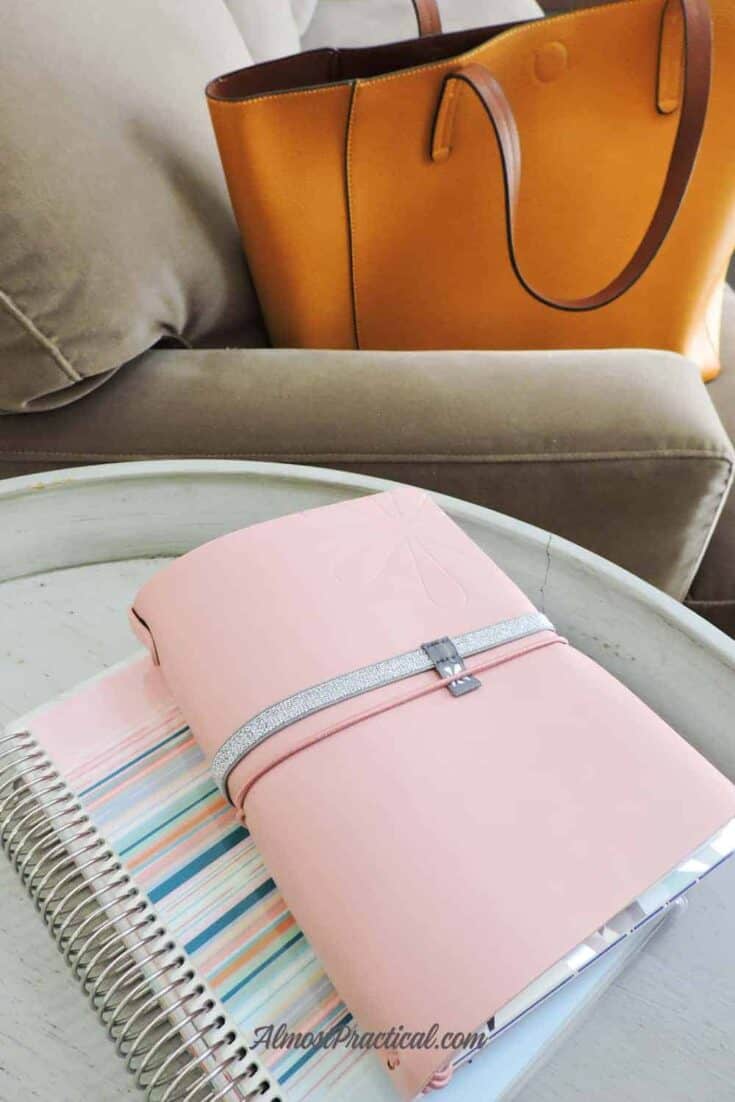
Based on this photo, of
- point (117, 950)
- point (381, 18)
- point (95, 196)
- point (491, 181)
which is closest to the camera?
point (117, 950)

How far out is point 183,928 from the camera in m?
0.34

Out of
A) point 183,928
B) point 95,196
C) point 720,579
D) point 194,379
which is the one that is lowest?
point 720,579

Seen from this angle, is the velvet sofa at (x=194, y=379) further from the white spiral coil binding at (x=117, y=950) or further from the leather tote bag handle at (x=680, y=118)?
the white spiral coil binding at (x=117, y=950)

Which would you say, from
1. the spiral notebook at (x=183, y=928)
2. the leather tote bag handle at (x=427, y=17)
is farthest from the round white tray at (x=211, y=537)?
the leather tote bag handle at (x=427, y=17)

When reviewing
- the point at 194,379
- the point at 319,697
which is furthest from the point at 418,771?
the point at 194,379

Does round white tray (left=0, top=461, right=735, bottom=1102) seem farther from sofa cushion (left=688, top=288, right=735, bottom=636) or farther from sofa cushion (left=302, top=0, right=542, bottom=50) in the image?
sofa cushion (left=302, top=0, right=542, bottom=50)

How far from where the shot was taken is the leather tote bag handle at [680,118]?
0.56 m

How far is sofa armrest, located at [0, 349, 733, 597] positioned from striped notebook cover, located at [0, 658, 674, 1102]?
9.8 inches

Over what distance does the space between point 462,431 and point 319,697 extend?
0.29m

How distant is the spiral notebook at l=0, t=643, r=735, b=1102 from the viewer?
303 mm

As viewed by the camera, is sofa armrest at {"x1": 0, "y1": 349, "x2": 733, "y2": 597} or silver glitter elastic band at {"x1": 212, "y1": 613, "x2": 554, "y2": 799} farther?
sofa armrest at {"x1": 0, "y1": 349, "x2": 733, "y2": 597}

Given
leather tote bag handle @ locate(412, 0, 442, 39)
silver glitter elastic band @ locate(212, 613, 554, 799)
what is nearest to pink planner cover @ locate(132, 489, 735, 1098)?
silver glitter elastic band @ locate(212, 613, 554, 799)

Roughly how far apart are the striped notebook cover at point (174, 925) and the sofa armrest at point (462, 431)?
248 millimetres

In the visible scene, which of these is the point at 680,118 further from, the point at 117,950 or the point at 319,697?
the point at 117,950
